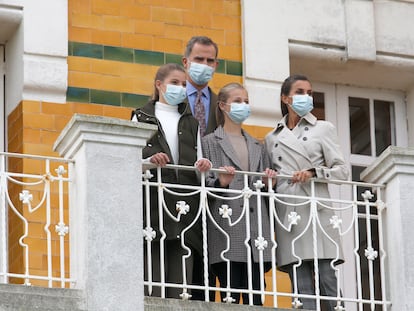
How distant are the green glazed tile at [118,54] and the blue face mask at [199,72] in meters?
1.81

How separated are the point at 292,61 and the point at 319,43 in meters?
0.30

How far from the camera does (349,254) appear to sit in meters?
16.8

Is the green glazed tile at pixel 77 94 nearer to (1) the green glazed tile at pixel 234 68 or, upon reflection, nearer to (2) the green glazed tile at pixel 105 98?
(2) the green glazed tile at pixel 105 98

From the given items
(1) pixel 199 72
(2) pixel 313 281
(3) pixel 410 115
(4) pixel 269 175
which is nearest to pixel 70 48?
(1) pixel 199 72

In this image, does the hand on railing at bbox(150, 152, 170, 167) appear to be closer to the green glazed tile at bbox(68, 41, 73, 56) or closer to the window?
the green glazed tile at bbox(68, 41, 73, 56)

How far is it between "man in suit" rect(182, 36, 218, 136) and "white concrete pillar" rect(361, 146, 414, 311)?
1.35 m

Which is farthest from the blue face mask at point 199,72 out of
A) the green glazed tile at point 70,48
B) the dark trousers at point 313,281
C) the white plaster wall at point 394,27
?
the white plaster wall at point 394,27

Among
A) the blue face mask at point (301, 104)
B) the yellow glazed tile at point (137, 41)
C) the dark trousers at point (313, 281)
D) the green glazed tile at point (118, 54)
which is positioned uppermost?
the yellow glazed tile at point (137, 41)

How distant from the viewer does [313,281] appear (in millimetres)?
14109

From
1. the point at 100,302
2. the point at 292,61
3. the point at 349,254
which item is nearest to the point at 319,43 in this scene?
the point at 292,61

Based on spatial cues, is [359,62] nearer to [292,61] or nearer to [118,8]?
[292,61]

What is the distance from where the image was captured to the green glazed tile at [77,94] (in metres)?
15.9

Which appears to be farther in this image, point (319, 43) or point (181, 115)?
point (319, 43)

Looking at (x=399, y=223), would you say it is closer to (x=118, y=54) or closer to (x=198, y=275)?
(x=198, y=275)
